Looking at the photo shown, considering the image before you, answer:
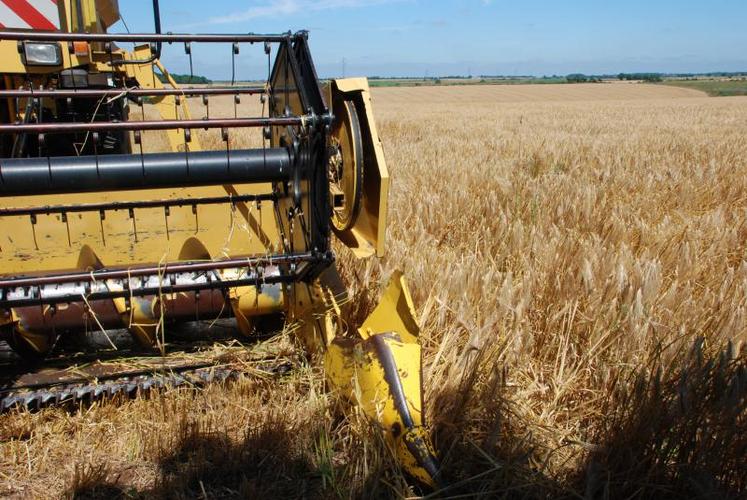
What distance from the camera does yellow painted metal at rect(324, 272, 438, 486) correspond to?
1.57m

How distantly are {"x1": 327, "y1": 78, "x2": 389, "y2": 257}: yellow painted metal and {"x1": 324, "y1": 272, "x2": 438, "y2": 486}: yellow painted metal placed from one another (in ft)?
0.68

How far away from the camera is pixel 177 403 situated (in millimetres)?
2006

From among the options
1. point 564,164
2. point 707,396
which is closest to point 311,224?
point 707,396

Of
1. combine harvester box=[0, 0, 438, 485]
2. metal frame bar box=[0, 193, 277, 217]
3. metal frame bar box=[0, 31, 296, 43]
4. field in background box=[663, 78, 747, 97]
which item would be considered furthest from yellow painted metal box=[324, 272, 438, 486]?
field in background box=[663, 78, 747, 97]

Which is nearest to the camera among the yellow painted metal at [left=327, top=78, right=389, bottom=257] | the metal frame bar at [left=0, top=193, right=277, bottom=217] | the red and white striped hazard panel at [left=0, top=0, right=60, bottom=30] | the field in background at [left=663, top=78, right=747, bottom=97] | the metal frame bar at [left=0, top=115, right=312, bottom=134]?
the metal frame bar at [left=0, top=115, right=312, bottom=134]

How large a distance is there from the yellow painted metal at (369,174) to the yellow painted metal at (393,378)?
8.2 inches

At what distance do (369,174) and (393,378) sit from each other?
2.42ft

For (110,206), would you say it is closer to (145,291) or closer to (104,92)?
(104,92)

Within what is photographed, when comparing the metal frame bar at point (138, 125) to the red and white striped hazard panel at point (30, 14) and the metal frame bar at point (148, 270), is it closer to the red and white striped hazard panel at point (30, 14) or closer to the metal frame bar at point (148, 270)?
the metal frame bar at point (148, 270)

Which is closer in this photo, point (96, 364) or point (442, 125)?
point (96, 364)

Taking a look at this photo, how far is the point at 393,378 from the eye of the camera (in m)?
1.65

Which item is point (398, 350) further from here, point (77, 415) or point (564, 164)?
point (564, 164)

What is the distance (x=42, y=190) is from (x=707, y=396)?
6.88 ft

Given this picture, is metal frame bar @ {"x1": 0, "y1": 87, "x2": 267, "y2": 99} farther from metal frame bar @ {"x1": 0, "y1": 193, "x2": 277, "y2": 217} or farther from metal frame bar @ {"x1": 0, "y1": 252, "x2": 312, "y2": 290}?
metal frame bar @ {"x1": 0, "y1": 252, "x2": 312, "y2": 290}
